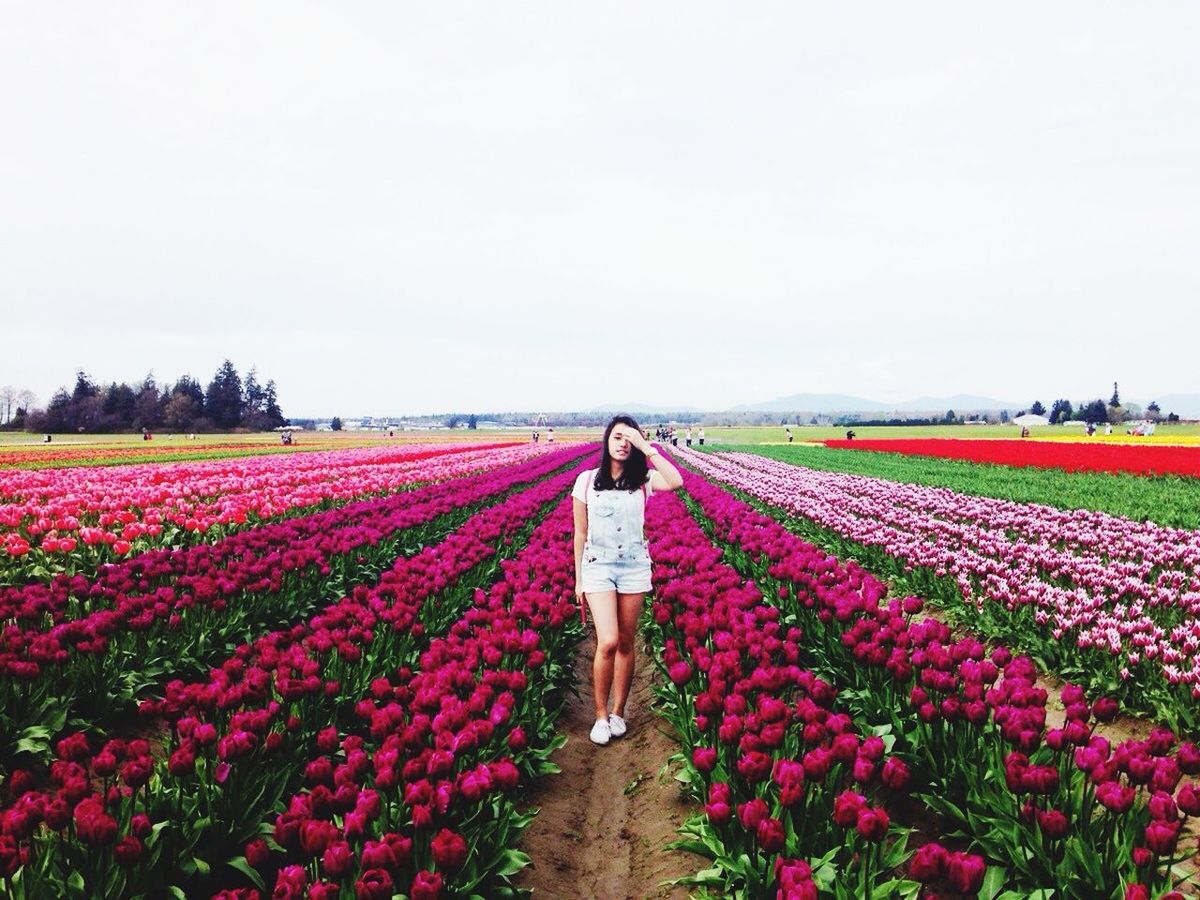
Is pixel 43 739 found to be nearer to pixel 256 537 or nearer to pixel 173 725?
pixel 173 725

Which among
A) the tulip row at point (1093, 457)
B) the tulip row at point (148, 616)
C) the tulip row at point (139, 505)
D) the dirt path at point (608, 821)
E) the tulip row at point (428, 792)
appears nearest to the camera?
the tulip row at point (428, 792)

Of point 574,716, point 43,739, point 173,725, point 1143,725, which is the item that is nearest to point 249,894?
point 173,725

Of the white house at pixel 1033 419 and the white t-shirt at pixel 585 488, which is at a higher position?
the white house at pixel 1033 419

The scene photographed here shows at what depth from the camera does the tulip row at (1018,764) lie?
2.93 m

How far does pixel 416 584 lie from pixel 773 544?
4104mm

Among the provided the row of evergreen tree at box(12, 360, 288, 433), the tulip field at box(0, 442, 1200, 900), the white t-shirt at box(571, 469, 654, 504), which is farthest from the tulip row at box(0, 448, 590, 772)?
the row of evergreen tree at box(12, 360, 288, 433)

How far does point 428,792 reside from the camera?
3.05m

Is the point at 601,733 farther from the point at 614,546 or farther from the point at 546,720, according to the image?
the point at 614,546

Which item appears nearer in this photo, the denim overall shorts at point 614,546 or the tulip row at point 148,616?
the tulip row at point 148,616

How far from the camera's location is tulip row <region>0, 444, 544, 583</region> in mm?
9477

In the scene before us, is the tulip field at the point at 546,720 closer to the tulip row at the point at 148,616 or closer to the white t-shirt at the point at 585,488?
the tulip row at the point at 148,616

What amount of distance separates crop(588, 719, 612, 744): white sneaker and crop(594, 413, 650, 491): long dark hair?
178 cm

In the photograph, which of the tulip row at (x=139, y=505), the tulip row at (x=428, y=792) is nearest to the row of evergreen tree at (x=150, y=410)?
the tulip row at (x=139, y=505)

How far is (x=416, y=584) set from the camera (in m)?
6.86
